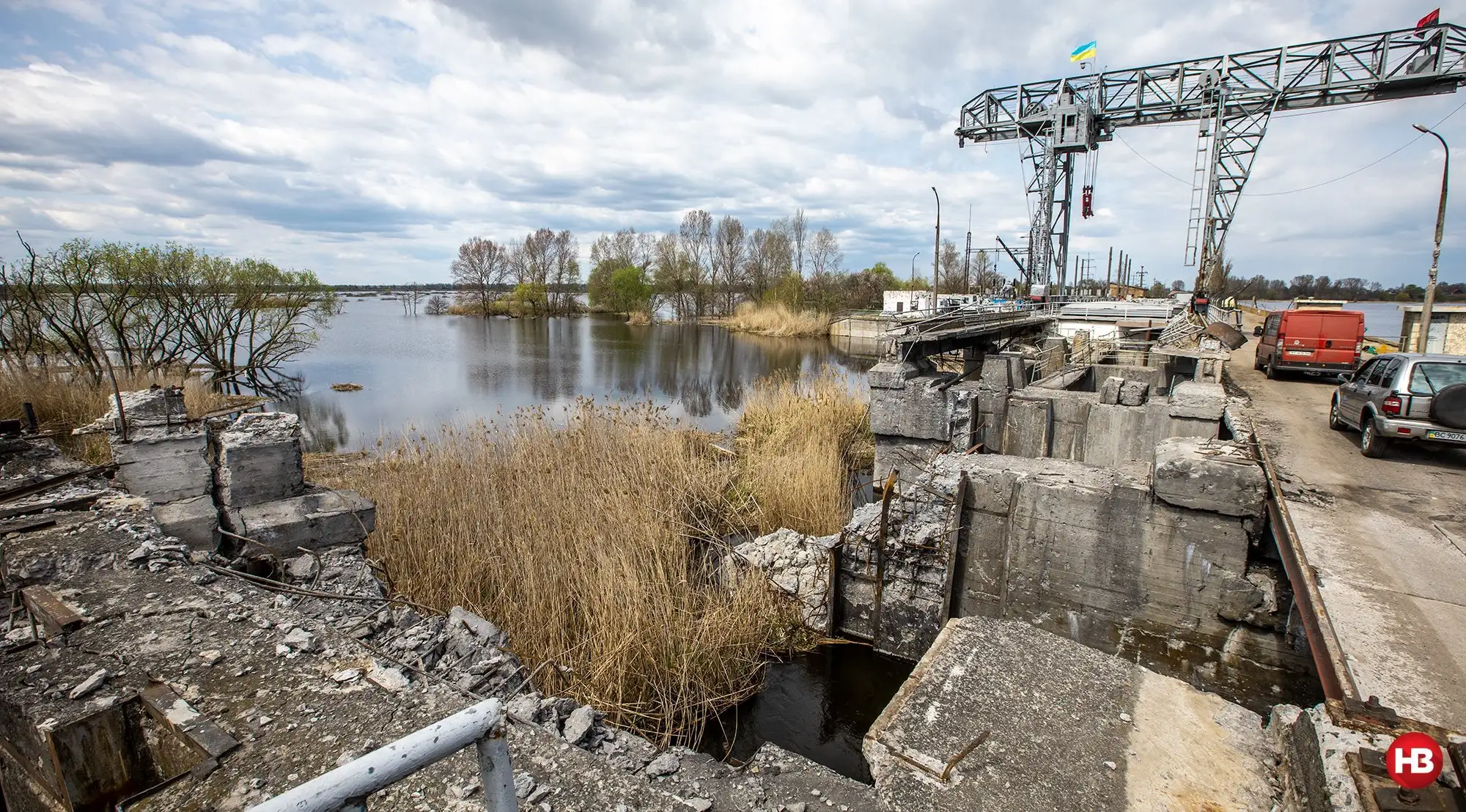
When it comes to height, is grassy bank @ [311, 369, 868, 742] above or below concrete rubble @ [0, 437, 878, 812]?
below

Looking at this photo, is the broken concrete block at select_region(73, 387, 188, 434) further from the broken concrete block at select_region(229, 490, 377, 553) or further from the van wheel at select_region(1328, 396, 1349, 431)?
the van wheel at select_region(1328, 396, 1349, 431)

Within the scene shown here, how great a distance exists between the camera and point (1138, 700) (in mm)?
3234

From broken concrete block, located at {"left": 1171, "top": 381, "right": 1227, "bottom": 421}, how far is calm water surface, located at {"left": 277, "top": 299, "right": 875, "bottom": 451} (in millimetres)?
9318

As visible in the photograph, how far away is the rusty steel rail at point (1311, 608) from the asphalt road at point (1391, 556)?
6 centimetres

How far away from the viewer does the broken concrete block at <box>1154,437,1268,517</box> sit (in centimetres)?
488

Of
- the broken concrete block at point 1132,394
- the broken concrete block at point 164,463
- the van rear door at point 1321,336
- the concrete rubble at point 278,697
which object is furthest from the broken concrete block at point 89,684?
the van rear door at point 1321,336

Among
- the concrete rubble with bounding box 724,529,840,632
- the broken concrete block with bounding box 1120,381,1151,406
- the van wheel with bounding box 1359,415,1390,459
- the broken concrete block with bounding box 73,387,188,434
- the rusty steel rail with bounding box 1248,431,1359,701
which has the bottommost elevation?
the concrete rubble with bounding box 724,529,840,632

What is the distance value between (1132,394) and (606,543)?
7.34m

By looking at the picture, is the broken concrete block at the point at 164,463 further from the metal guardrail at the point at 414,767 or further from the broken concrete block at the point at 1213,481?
the broken concrete block at the point at 1213,481

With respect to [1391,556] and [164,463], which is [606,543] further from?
[1391,556]

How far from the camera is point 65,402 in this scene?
892 cm

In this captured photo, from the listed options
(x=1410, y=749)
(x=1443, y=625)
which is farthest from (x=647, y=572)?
(x=1443, y=625)

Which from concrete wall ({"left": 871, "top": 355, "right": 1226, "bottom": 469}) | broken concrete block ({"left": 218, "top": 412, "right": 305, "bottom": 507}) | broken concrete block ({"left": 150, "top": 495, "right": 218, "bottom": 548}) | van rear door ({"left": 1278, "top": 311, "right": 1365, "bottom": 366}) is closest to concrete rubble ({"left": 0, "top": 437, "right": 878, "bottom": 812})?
broken concrete block ({"left": 150, "top": 495, "right": 218, "bottom": 548})

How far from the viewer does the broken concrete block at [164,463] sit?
4.82 metres
